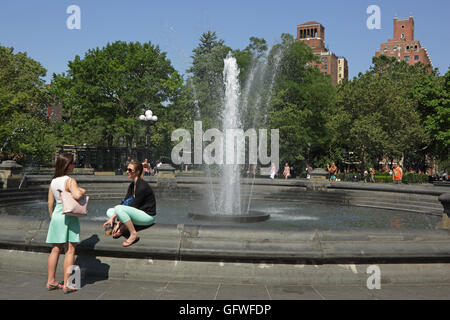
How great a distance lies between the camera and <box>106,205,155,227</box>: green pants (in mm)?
5535

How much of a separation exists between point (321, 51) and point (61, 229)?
434ft

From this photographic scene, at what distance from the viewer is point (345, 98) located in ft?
145

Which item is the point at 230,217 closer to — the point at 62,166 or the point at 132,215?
the point at 132,215

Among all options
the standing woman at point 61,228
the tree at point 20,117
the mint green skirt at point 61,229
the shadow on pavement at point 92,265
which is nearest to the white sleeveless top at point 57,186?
the standing woman at point 61,228

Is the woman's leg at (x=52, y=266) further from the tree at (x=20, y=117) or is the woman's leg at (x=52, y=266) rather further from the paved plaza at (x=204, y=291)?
the tree at (x=20, y=117)

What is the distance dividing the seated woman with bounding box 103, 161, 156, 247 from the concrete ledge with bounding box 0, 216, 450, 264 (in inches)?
5.4

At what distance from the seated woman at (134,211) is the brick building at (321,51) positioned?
4638 inches

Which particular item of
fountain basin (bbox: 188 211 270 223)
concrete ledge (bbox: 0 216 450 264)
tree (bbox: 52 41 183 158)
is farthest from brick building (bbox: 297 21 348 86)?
concrete ledge (bbox: 0 216 450 264)

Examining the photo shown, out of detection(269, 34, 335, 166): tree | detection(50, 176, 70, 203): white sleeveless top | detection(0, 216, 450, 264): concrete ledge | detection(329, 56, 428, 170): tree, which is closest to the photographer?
detection(50, 176, 70, 203): white sleeveless top

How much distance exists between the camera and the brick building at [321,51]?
419 ft

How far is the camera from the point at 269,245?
561 centimetres

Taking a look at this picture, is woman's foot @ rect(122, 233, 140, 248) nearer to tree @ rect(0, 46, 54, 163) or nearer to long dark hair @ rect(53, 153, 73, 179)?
long dark hair @ rect(53, 153, 73, 179)

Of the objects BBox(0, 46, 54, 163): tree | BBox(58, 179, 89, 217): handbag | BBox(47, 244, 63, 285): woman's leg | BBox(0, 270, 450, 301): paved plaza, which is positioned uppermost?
BBox(0, 46, 54, 163): tree

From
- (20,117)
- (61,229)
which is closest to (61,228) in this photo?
(61,229)
